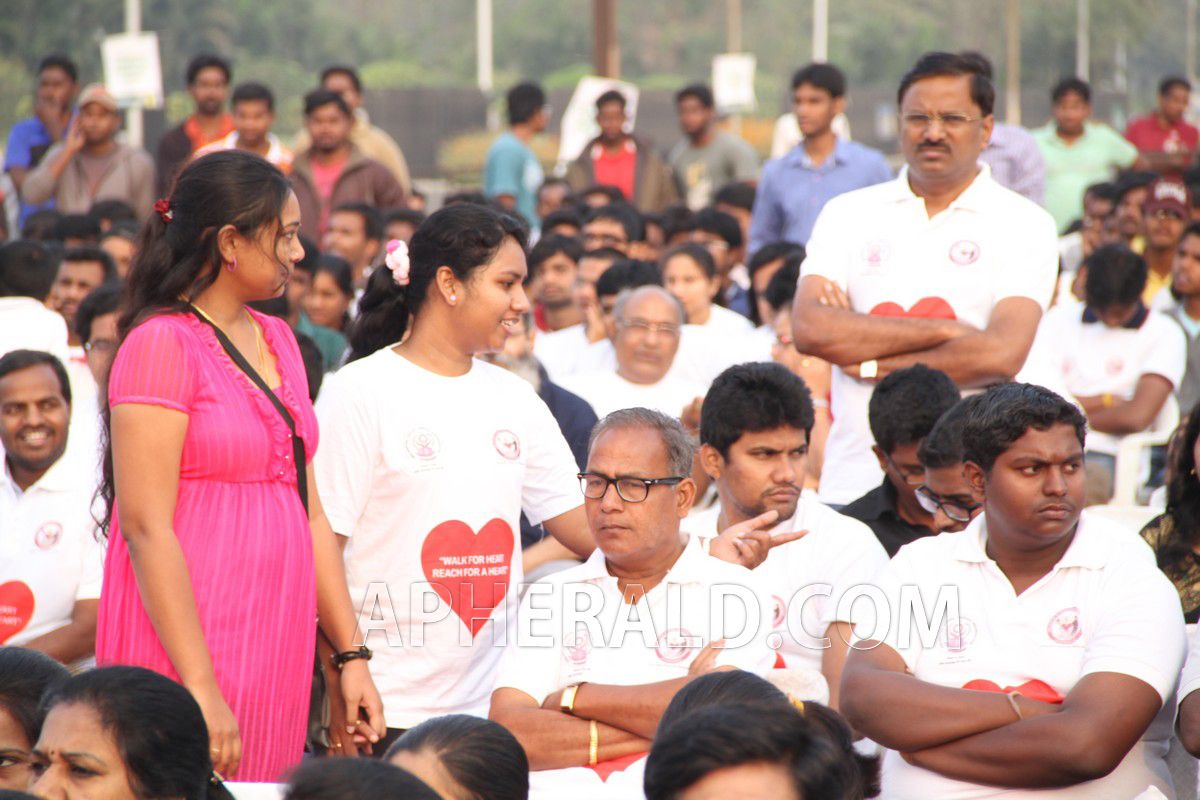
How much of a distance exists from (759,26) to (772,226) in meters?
46.2

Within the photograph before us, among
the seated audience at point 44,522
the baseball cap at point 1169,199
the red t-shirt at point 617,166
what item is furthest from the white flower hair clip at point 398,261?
the red t-shirt at point 617,166

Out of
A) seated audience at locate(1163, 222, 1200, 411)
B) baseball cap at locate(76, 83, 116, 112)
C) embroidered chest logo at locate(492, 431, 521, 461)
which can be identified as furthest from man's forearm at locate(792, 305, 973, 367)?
baseball cap at locate(76, 83, 116, 112)

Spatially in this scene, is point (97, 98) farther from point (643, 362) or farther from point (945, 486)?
point (945, 486)

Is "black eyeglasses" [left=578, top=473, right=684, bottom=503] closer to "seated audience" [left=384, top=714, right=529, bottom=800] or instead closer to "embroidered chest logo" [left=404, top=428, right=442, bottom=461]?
"embroidered chest logo" [left=404, top=428, right=442, bottom=461]

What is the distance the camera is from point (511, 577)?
413 cm

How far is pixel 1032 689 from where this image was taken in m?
3.71

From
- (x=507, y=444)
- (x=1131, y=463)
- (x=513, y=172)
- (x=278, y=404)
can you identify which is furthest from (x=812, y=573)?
(x=513, y=172)

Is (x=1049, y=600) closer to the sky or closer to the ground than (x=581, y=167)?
closer to the ground

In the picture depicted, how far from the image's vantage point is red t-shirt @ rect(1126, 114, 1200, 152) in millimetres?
14859

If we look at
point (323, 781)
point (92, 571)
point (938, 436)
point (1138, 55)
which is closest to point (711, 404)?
point (938, 436)

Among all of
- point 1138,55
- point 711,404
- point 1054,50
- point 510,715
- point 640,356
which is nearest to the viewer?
point 510,715

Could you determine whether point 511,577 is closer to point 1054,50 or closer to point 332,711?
point 332,711

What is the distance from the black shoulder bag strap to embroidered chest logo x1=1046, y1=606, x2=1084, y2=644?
68.5 inches

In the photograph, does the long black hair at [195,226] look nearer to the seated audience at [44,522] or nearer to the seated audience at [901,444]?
the seated audience at [44,522]
